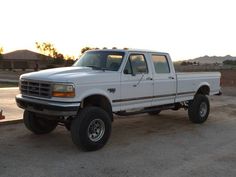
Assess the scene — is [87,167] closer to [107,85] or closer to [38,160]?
[38,160]

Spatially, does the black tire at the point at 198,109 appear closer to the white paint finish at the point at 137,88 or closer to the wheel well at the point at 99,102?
the white paint finish at the point at 137,88

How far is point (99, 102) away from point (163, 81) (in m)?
2.22

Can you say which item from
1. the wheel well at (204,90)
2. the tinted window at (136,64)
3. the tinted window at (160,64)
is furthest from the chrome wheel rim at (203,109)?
the tinted window at (136,64)

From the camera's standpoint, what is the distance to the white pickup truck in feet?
23.7

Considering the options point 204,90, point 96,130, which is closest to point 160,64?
point 204,90

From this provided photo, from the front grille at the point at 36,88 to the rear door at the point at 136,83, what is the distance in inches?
67.9

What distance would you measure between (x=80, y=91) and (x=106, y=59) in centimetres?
164

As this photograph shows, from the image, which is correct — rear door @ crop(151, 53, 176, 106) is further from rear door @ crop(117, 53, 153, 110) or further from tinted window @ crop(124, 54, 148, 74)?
tinted window @ crop(124, 54, 148, 74)

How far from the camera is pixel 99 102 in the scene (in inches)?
313

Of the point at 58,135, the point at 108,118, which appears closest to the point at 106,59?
the point at 108,118

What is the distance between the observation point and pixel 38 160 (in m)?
6.77

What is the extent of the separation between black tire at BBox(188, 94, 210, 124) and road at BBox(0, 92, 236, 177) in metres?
0.27


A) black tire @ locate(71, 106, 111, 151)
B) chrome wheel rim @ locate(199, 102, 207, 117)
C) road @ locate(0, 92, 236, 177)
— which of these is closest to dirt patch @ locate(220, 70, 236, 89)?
chrome wheel rim @ locate(199, 102, 207, 117)

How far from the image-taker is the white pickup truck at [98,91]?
7234mm
